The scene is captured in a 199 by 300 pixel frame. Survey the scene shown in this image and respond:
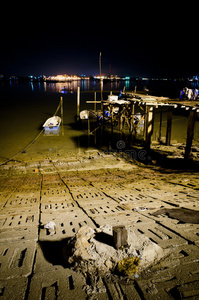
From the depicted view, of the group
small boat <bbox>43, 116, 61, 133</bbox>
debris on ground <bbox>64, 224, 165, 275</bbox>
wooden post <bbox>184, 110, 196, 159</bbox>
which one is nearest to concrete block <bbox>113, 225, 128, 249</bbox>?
debris on ground <bbox>64, 224, 165, 275</bbox>

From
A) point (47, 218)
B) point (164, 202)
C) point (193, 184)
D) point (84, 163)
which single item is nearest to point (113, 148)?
point (84, 163)

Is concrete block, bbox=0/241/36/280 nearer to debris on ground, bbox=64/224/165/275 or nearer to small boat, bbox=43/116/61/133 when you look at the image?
debris on ground, bbox=64/224/165/275

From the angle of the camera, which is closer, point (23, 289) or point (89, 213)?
point (23, 289)

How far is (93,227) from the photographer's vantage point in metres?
4.04

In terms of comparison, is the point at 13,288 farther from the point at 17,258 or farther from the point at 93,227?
the point at 93,227

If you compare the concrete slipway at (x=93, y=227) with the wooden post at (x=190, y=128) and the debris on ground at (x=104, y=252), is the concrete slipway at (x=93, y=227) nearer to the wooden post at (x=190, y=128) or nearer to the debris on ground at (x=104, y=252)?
the debris on ground at (x=104, y=252)

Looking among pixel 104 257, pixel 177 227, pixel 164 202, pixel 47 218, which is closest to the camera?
pixel 104 257

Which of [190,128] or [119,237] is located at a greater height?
[190,128]

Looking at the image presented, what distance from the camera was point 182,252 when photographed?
123 inches

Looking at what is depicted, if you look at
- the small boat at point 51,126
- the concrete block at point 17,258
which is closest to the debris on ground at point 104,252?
the concrete block at point 17,258

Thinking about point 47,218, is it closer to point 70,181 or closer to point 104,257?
point 104,257

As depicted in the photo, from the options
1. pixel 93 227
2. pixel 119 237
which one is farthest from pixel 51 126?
pixel 119 237

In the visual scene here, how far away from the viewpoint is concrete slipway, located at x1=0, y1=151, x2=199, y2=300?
8.29 feet

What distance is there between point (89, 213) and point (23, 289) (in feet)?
8.09
